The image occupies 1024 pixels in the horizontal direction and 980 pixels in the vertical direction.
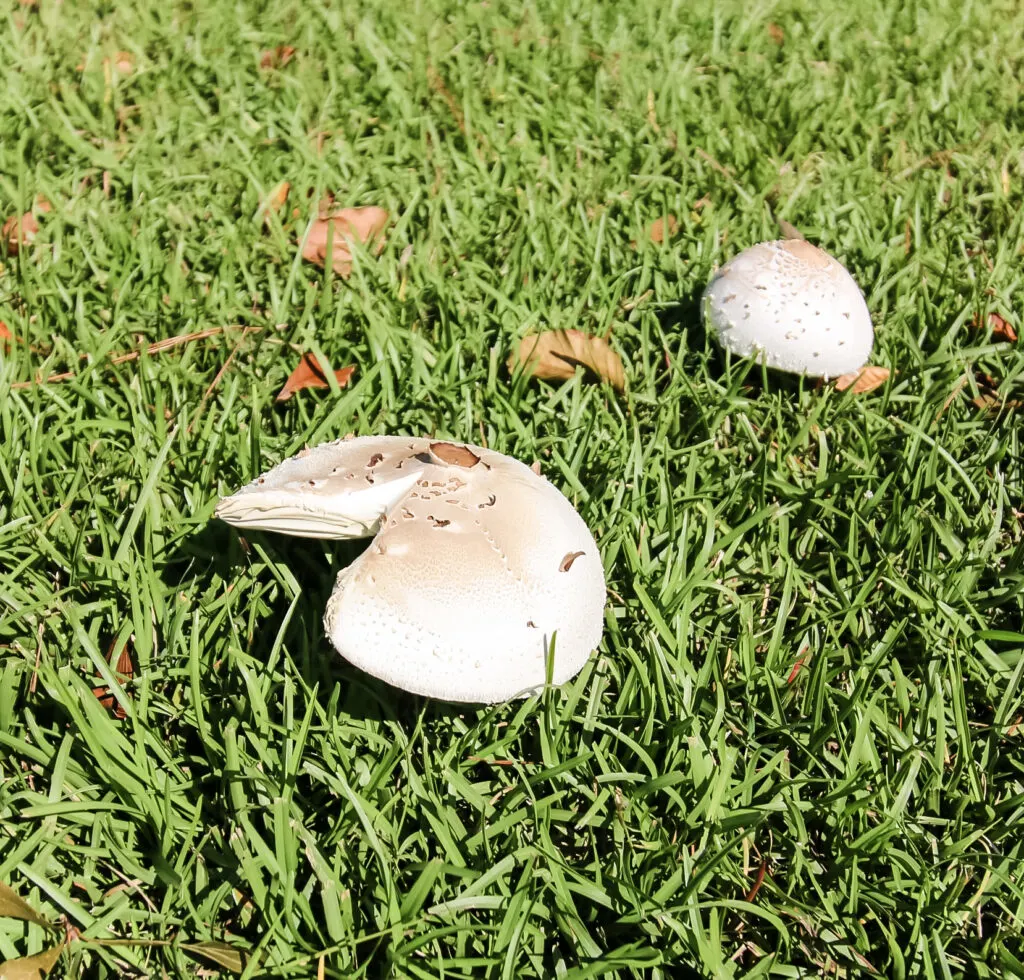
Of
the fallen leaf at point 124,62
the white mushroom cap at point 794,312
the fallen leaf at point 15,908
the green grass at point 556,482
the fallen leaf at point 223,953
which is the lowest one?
the fallen leaf at point 223,953

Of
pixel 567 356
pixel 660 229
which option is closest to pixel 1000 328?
pixel 660 229

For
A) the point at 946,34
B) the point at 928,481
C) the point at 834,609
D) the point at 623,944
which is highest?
the point at 946,34

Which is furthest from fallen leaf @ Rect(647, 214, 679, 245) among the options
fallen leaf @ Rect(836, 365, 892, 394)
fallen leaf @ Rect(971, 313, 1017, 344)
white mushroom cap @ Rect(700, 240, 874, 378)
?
fallen leaf @ Rect(971, 313, 1017, 344)

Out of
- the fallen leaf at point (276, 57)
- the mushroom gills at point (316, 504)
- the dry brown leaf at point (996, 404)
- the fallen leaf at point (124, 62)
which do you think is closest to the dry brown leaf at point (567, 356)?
the mushroom gills at point (316, 504)

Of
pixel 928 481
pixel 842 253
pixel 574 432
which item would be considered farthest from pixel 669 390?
pixel 842 253

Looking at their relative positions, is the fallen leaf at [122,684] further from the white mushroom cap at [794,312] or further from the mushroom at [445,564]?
the white mushroom cap at [794,312]

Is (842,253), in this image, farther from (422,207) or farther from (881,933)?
(881,933)
